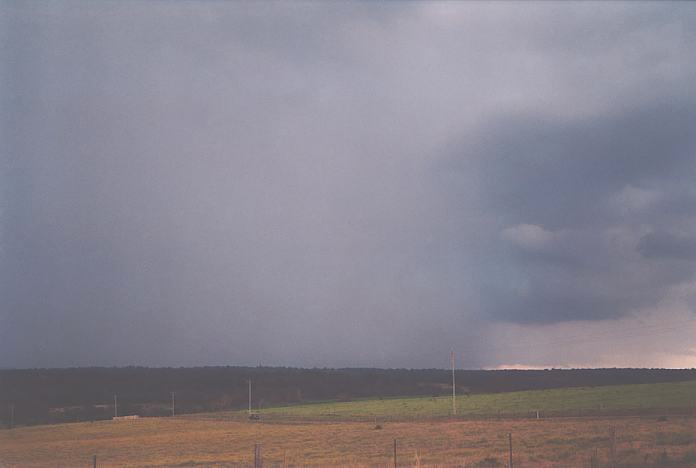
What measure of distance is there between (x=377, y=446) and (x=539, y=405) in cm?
5720

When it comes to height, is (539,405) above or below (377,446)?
below

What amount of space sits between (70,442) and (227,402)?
102894mm

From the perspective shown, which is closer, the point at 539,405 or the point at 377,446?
the point at 377,446

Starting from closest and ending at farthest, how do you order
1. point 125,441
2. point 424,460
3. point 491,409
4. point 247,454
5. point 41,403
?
1. point 424,460
2. point 247,454
3. point 125,441
4. point 491,409
5. point 41,403

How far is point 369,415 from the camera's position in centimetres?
11650

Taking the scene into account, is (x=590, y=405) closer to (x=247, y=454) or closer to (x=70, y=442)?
(x=247, y=454)

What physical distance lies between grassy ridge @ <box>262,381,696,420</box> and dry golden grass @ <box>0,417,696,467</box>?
2565 cm

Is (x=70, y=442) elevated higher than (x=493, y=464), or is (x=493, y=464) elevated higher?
→ (x=493, y=464)

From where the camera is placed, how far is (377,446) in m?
59.1

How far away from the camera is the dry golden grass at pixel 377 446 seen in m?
41.2

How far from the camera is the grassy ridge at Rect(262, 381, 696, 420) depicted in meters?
93.9

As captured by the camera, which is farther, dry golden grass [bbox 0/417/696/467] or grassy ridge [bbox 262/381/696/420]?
grassy ridge [bbox 262/381/696/420]

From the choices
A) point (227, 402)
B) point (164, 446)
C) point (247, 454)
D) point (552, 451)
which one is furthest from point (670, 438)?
point (227, 402)

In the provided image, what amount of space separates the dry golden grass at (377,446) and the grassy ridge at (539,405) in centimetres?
2565
